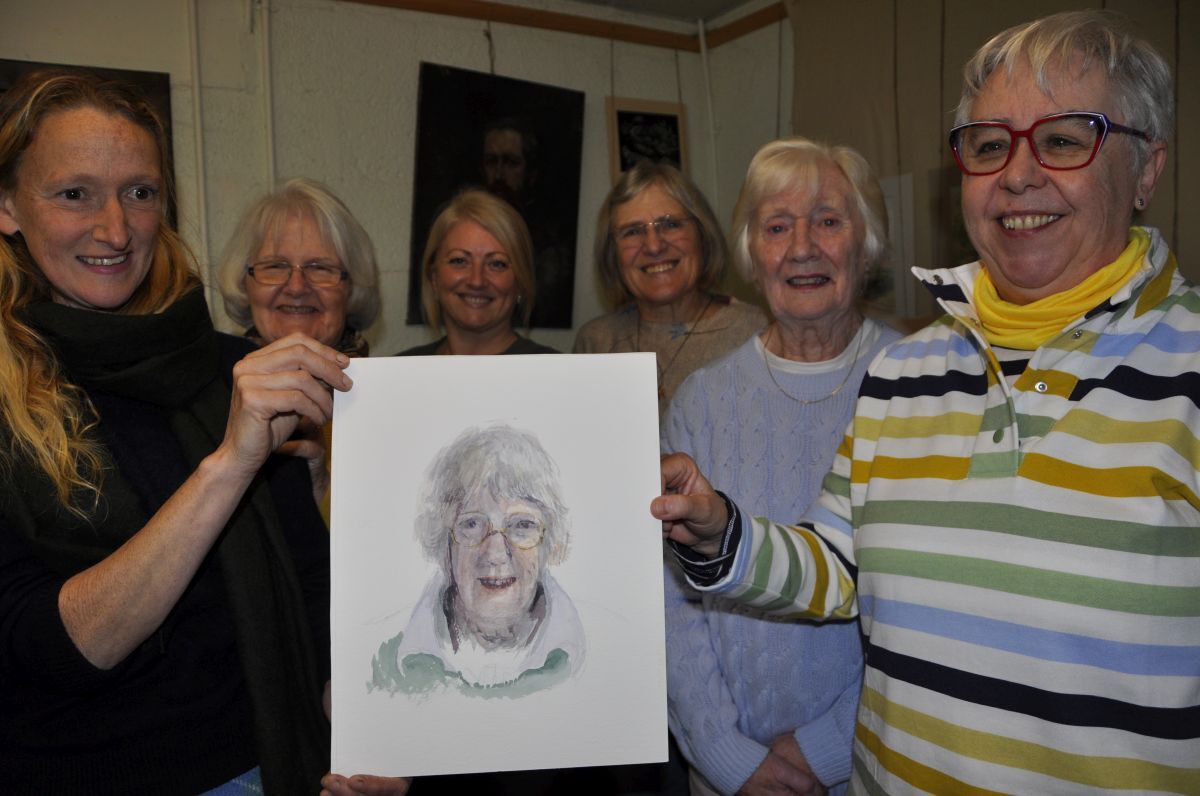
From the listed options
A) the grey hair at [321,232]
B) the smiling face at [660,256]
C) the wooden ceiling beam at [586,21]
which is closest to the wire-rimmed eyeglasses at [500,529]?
the grey hair at [321,232]

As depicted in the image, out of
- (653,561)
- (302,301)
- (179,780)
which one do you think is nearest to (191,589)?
(179,780)

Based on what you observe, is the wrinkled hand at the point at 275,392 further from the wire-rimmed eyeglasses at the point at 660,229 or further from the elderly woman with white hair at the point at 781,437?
the wire-rimmed eyeglasses at the point at 660,229

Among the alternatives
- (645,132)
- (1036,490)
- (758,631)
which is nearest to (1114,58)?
(1036,490)

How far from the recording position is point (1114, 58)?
4.05 ft

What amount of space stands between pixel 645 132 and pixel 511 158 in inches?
33.2

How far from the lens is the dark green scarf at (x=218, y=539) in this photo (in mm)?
1273

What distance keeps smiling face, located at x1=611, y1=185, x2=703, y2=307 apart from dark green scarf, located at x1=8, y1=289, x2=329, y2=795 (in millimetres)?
1515

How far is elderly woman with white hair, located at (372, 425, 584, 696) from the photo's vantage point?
4.20 feet

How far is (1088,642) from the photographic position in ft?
3.71

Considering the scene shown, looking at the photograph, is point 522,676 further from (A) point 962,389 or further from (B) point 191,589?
(A) point 962,389

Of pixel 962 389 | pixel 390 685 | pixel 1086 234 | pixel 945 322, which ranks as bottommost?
pixel 390 685

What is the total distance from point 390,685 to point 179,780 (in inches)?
14.3

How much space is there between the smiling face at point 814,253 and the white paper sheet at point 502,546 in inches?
31.3

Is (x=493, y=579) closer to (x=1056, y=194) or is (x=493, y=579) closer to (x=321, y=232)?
(x=1056, y=194)
